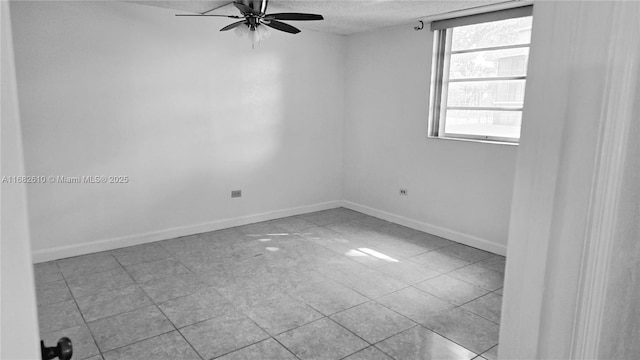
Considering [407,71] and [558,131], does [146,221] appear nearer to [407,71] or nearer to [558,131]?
[407,71]

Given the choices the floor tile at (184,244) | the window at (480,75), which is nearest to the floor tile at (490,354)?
the window at (480,75)

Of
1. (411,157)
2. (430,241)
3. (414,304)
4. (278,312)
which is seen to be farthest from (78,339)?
(411,157)

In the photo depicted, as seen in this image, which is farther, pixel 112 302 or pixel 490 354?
pixel 112 302

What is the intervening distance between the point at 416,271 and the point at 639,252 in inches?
124

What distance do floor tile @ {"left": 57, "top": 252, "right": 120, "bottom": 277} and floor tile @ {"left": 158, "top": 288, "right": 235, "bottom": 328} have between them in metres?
1.07

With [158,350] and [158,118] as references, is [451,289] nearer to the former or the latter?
[158,350]

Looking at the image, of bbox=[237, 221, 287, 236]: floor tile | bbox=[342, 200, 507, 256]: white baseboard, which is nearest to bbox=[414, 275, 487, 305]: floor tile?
bbox=[342, 200, 507, 256]: white baseboard

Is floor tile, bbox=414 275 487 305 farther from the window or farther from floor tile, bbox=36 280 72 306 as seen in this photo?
floor tile, bbox=36 280 72 306

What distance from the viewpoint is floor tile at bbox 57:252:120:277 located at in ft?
12.5

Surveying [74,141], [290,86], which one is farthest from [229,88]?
A: [74,141]

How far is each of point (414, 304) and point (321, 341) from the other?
0.92m

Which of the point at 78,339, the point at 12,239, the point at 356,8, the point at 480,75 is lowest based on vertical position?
the point at 78,339

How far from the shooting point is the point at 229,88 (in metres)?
4.95

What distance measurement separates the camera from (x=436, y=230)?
501cm
